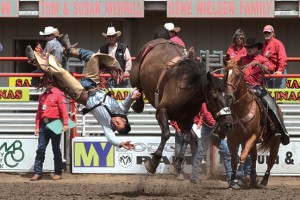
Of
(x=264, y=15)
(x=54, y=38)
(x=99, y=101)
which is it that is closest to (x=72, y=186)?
(x=99, y=101)

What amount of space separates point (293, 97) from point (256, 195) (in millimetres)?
3021

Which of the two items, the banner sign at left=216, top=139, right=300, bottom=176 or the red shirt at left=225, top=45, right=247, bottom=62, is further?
the banner sign at left=216, top=139, right=300, bottom=176

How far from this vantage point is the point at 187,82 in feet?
39.3

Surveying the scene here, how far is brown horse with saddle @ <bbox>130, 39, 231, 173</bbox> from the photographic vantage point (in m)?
11.8

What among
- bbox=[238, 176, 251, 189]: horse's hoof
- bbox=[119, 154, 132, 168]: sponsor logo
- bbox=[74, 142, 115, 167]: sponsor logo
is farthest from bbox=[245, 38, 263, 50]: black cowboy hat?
bbox=[74, 142, 115, 167]: sponsor logo

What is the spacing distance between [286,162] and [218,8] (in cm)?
376

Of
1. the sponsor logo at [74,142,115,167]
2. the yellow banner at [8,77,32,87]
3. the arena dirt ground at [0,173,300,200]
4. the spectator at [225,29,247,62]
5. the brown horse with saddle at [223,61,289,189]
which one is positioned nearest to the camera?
the arena dirt ground at [0,173,300,200]

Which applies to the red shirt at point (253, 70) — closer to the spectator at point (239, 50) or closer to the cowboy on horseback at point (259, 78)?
the cowboy on horseback at point (259, 78)

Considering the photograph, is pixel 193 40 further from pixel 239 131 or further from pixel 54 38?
pixel 239 131

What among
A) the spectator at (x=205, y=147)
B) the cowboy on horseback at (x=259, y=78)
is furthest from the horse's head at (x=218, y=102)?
the spectator at (x=205, y=147)

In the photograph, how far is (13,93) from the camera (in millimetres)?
15141

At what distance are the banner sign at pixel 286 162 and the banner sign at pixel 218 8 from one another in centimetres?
Answer: 340

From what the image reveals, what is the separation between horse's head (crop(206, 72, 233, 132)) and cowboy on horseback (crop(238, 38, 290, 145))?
158cm

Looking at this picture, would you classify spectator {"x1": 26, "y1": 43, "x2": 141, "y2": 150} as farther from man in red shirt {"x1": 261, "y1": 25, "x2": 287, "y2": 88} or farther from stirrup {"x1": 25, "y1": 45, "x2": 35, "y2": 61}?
man in red shirt {"x1": 261, "y1": 25, "x2": 287, "y2": 88}
